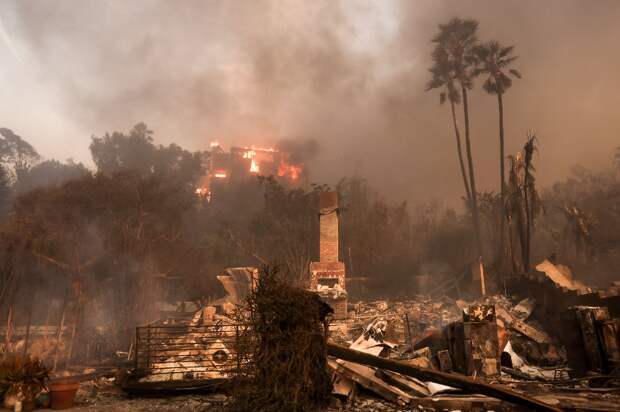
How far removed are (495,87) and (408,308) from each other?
19239 millimetres

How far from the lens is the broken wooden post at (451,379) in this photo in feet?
21.7

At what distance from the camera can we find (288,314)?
22.7 ft

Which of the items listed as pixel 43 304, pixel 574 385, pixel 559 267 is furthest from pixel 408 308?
pixel 43 304

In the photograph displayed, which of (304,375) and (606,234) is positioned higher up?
(606,234)

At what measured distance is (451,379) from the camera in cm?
709

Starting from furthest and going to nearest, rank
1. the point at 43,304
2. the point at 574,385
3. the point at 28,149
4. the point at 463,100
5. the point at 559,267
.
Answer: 1. the point at 28,149
2. the point at 463,100
3. the point at 559,267
4. the point at 43,304
5. the point at 574,385

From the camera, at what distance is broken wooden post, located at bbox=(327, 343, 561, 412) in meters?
6.62

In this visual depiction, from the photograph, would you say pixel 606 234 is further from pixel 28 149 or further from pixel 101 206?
pixel 28 149

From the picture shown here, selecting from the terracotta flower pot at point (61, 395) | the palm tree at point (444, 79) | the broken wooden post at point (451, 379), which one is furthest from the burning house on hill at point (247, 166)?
the broken wooden post at point (451, 379)

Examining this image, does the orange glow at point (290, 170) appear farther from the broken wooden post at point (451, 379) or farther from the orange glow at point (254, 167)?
the broken wooden post at point (451, 379)

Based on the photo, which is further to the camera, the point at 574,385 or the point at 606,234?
the point at 606,234

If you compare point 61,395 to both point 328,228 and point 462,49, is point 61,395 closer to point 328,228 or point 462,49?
point 328,228

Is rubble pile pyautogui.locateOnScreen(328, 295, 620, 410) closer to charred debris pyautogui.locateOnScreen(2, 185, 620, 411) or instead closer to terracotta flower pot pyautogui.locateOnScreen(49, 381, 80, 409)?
charred debris pyautogui.locateOnScreen(2, 185, 620, 411)

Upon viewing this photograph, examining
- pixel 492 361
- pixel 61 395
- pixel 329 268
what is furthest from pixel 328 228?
pixel 61 395
